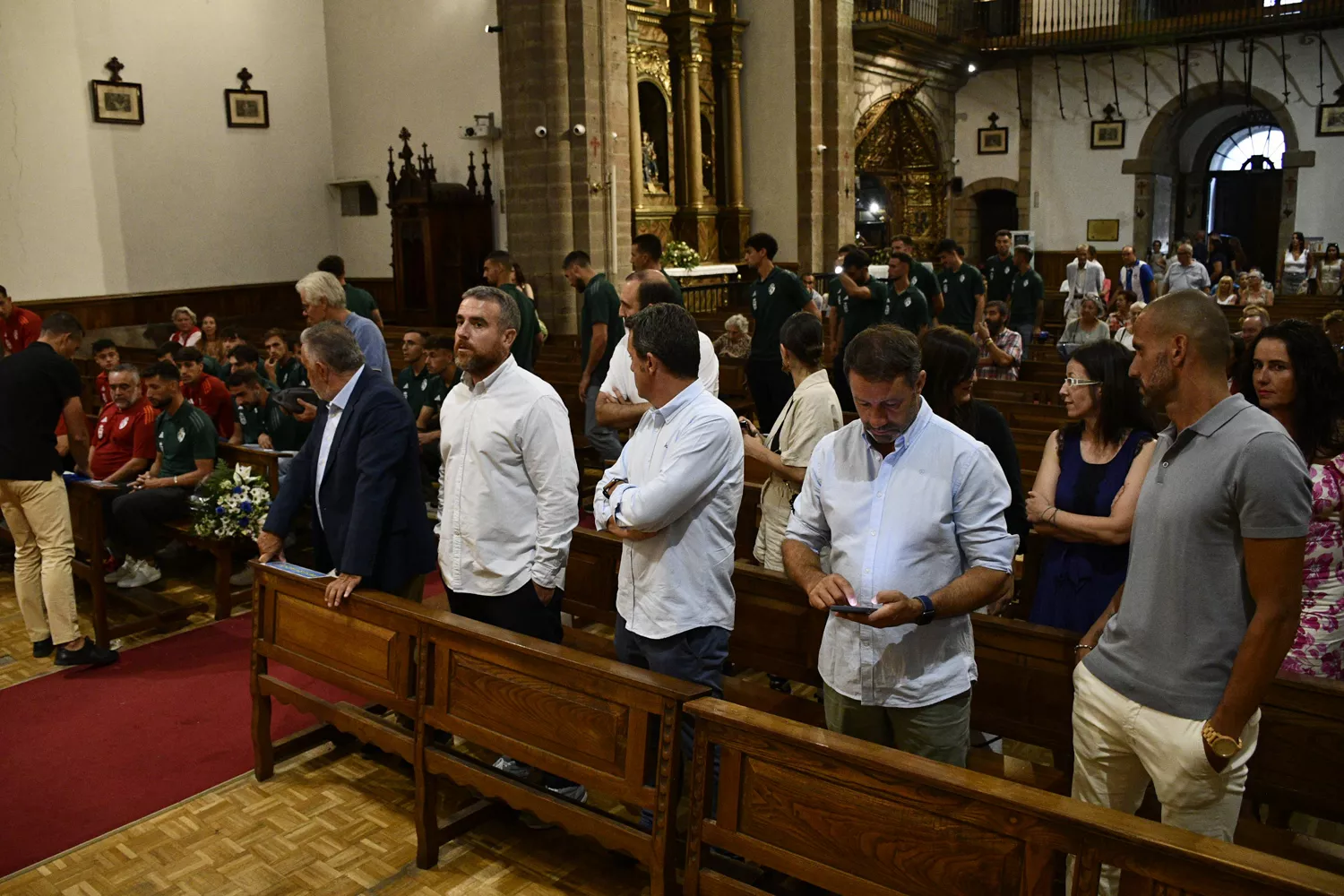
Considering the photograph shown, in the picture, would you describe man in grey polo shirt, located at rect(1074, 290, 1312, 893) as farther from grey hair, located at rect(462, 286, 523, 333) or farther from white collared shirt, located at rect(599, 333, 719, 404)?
white collared shirt, located at rect(599, 333, 719, 404)

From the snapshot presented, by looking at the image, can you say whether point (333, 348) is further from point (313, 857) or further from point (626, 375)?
point (313, 857)

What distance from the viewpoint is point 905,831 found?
226cm

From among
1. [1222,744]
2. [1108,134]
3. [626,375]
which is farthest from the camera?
[1108,134]

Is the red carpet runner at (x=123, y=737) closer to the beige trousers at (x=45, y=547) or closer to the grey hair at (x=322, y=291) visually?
the beige trousers at (x=45, y=547)

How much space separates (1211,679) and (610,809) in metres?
2.13

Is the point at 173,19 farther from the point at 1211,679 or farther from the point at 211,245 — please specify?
the point at 1211,679

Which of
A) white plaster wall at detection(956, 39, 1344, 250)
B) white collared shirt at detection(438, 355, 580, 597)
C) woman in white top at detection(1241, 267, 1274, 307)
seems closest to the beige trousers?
white collared shirt at detection(438, 355, 580, 597)

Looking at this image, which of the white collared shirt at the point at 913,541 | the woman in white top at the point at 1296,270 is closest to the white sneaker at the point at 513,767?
the white collared shirt at the point at 913,541

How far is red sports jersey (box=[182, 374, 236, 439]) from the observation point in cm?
657

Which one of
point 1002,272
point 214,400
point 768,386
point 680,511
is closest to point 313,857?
point 680,511

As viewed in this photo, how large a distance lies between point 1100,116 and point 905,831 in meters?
19.4

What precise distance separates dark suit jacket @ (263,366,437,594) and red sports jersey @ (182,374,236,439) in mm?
3190

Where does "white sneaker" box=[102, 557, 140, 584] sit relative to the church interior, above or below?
below

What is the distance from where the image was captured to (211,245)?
1418cm
